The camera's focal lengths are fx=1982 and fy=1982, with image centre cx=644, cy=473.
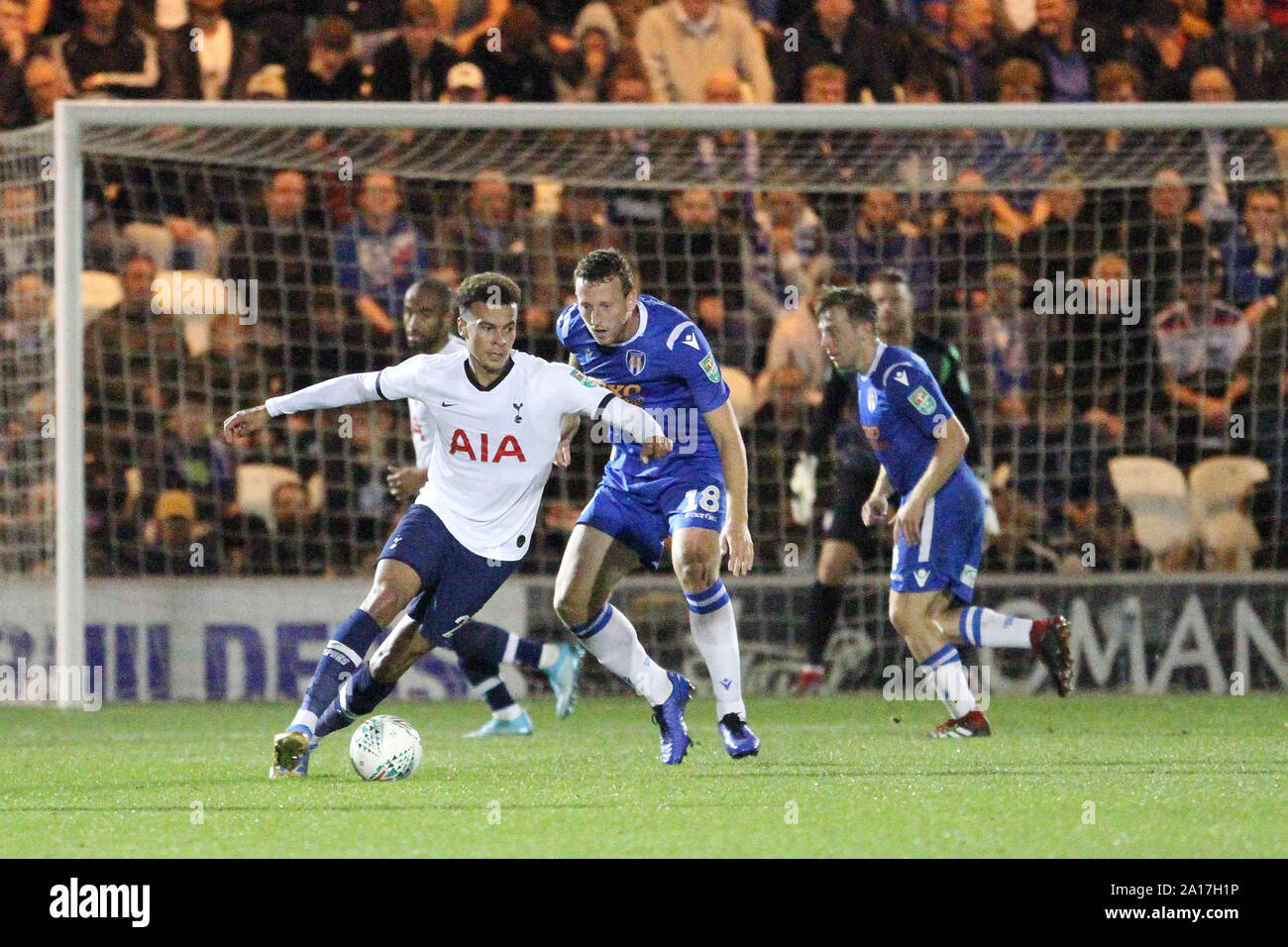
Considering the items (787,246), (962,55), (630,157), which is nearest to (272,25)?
(630,157)

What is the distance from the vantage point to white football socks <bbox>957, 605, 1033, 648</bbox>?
27.2 ft

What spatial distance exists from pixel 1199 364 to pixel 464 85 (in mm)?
4627

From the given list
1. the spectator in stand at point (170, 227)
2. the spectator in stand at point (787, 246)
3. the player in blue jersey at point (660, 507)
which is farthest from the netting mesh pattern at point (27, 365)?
the player in blue jersey at point (660, 507)

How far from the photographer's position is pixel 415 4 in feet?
39.9

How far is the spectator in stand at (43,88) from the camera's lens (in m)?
11.9

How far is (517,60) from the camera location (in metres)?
12.2

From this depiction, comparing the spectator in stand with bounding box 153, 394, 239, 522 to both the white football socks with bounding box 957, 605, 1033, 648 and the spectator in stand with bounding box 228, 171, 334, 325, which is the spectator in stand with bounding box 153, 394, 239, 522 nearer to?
the spectator in stand with bounding box 228, 171, 334, 325

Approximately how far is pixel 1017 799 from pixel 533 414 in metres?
2.05

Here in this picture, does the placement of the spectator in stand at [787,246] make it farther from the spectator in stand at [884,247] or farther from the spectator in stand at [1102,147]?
the spectator in stand at [1102,147]

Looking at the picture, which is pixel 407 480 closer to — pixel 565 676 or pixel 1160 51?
pixel 565 676

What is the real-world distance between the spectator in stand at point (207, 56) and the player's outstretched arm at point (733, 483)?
20.6 feet

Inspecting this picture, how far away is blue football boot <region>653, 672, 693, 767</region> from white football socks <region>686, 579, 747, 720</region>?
16cm

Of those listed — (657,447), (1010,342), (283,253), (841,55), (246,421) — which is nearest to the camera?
(657,447)
